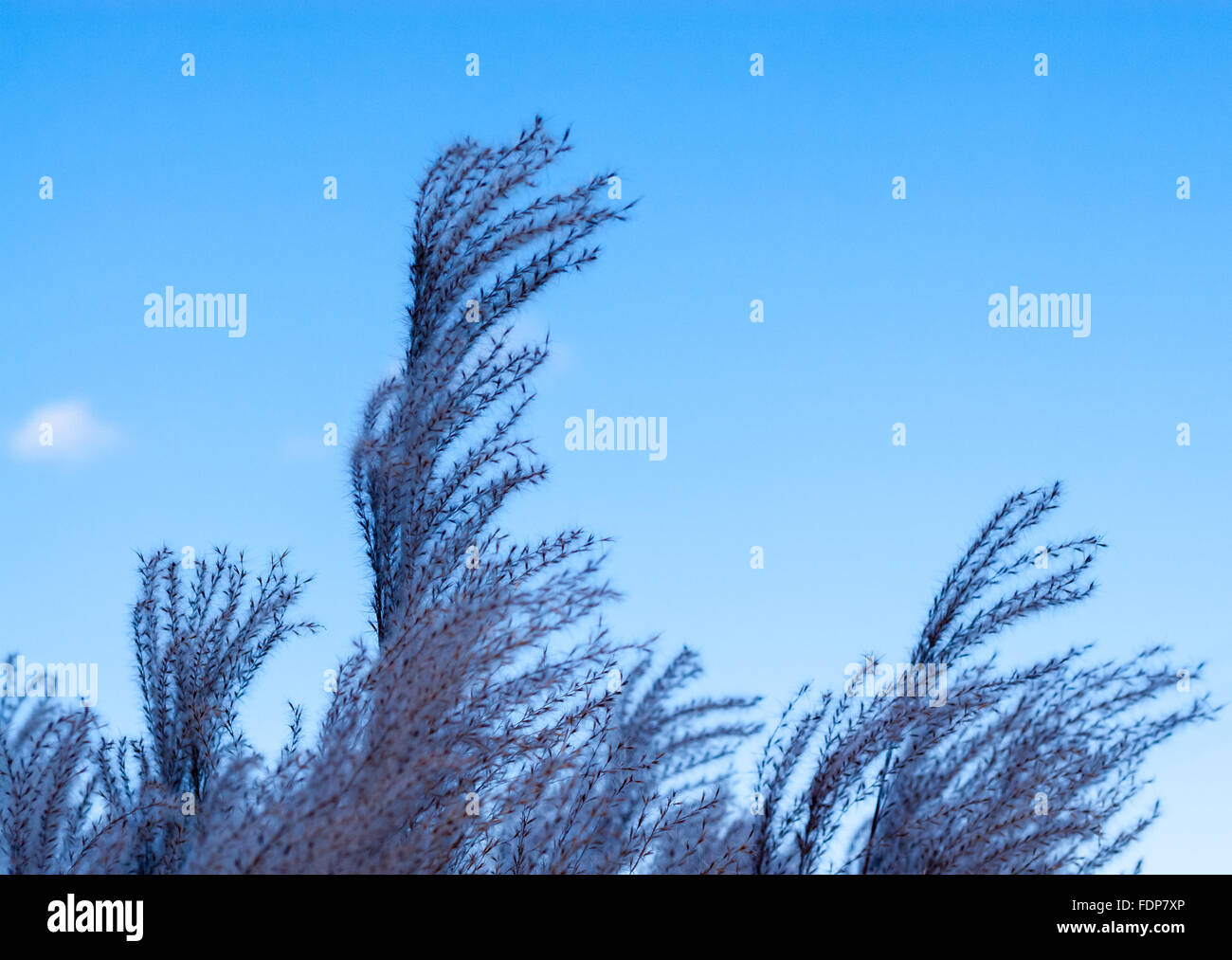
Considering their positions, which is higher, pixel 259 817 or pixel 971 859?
pixel 259 817

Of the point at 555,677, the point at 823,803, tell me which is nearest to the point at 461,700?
the point at 555,677

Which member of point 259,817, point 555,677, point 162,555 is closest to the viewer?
point 259,817

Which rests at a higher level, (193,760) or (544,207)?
(544,207)

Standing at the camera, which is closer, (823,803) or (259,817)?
(259,817)

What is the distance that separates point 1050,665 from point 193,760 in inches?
71.3

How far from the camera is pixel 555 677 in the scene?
71.4 inches

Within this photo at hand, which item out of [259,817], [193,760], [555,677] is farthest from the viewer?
[193,760]
